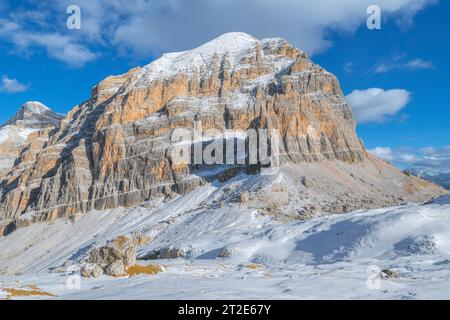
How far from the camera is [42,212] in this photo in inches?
5630

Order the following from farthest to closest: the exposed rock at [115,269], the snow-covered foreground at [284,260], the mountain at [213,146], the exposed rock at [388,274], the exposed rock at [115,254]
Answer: the mountain at [213,146] → the exposed rock at [115,254] → the exposed rock at [115,269] → the exposed rock at [388,274] → the snow-covered foreground at [284,260]

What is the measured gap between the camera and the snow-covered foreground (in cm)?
2192

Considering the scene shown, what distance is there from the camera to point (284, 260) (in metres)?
46.7

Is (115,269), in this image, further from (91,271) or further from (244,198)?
(244,198)

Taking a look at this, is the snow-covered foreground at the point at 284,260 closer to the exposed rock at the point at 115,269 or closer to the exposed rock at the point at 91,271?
the exposed rock at the point at 91,271

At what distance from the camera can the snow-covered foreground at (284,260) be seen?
21922 millimetres

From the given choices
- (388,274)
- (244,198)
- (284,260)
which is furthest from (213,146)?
(388,274)

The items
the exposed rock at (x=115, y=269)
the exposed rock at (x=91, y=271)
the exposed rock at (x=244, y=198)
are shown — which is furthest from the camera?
the exposed rock at (x=244, y=198)

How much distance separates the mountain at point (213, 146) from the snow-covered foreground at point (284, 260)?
1773cm

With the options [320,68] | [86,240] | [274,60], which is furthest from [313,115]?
[86,240]

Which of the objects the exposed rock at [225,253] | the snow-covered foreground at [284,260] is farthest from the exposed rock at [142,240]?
the exposed rock at [225,253]

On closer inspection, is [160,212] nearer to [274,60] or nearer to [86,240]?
[86,240]

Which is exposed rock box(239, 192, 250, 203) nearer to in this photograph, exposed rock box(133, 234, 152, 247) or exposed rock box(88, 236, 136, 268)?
exposed rock box(133, 234, 152, 247)

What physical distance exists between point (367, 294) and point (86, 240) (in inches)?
4020
